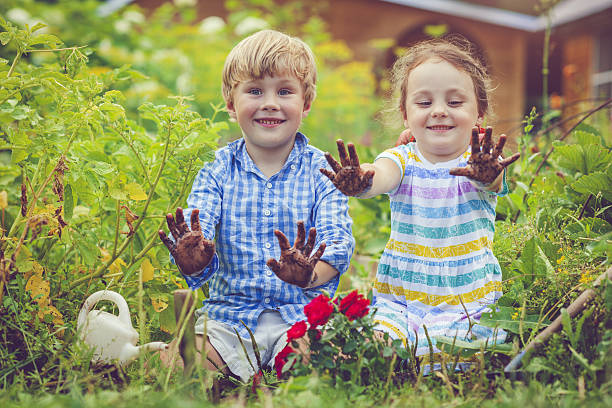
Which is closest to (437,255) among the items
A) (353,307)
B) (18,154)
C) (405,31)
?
(353,307)

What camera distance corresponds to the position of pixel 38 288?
1.89 meters

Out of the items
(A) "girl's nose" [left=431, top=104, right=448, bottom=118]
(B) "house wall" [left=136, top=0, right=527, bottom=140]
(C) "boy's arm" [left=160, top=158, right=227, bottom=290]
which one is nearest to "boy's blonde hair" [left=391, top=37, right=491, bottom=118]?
(A) "girl's nose" [left=431, top=104, right=448, bottom=118]

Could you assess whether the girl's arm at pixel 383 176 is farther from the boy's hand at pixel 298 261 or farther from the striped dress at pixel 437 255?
the boy's hand at pixel 298 261

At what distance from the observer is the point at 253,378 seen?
1.83m

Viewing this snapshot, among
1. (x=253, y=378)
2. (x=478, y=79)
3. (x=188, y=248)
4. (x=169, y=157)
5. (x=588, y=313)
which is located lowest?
(x=253, y=378)

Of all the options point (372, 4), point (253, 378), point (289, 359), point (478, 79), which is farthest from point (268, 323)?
point (372, 4)

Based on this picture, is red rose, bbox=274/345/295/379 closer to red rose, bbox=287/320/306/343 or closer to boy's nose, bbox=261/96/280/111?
red rose, bbox=287/320/306/343

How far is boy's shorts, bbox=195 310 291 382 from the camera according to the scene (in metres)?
1.94

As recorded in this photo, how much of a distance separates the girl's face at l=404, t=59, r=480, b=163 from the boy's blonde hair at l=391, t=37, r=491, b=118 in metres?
0.03

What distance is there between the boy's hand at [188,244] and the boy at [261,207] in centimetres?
18

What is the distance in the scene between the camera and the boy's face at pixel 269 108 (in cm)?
205

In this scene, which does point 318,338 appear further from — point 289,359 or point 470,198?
point 470,198

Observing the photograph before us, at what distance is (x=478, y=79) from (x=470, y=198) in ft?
1.43

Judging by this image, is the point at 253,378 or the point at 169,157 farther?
the point at 169,157
